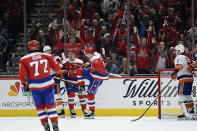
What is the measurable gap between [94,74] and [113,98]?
3.69ft

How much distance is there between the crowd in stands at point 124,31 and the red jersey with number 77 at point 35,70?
13.0 ft

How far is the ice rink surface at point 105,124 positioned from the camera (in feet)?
29.0

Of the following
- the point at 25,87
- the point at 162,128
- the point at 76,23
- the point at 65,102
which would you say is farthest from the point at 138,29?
the point at 25,87

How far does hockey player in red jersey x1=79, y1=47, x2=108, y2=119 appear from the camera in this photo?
35.7ft

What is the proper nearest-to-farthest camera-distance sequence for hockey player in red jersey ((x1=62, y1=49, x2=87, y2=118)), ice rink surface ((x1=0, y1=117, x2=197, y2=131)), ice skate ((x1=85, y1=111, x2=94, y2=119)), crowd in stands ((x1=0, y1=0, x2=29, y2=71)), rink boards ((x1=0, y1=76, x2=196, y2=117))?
ice rink surface ((x1=0, y1=117, x2=197, y2=131)) < ice skate ((x1=85, y1=111, x2=94, y2=119)) < hockey player in red jersey ((x1=62, y1=49, x2=87, y2=118)) < rink boards ((x1=0, y1=76, x2=196, y2=117)) < crowd in stands ((x1=0, y1=0, x2=29, y2=71))

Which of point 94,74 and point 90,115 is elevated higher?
point 94,74

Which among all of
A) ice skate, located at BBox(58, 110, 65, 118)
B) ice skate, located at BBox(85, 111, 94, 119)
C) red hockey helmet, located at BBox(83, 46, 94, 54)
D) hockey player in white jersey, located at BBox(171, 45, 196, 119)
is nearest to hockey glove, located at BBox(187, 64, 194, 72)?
hockey player in white jersey, located at BBox(171, 45, 196, 119)

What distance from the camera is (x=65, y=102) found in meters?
11.9

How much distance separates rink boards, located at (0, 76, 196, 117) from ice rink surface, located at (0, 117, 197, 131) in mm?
663

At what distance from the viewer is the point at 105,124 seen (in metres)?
9.70

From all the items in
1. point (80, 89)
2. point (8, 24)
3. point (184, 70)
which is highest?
point (8, 24)

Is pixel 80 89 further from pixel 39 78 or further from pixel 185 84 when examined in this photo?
pixel 39 78

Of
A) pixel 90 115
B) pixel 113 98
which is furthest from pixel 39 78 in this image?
pixel 113 98

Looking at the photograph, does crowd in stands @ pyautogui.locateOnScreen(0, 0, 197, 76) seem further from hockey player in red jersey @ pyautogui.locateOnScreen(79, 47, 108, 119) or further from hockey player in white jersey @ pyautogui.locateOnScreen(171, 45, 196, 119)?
hockey player in white jersey @ pyautogui.locateOnScreen(171, 45, 196, 119)
